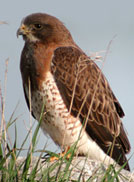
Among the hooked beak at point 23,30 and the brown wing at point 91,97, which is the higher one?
the hooked beak at point 23,30

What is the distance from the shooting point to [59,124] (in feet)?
15.8

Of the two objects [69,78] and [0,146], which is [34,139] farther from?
[69,78]

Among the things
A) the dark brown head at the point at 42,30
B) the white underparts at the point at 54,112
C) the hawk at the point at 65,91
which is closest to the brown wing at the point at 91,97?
the hawk at the point at 65,91

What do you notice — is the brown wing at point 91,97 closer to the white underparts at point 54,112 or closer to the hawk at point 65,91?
the hawk at point 65,91

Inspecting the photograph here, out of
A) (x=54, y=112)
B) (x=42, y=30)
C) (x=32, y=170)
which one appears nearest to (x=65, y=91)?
(x=54, y=112)

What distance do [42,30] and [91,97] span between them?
1160mm

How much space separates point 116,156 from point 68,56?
153 cm

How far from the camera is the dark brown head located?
523 cm

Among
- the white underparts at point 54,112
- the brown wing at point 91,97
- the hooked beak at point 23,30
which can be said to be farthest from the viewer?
the hooked beak at point 23,30

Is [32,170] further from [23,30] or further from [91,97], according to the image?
[23,30]

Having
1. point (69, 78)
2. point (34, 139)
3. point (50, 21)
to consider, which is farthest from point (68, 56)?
point (34, 139)

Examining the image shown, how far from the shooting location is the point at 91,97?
Result: 512 centimetres

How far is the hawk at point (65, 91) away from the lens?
4.79m

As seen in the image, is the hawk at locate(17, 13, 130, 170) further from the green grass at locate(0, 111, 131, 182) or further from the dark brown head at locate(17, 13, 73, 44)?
the green grass at locate(0, 111, 131, 182)
